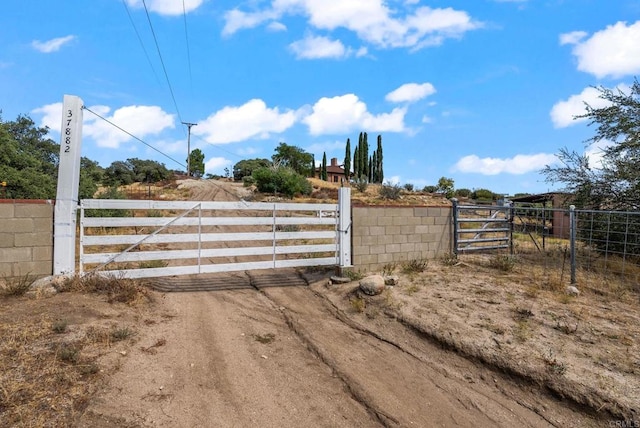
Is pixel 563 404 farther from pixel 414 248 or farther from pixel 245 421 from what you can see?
pixel 414 248

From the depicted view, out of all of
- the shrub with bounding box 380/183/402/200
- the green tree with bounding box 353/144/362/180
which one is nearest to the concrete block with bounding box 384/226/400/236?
the shrub with bounding box 380/183/402/200

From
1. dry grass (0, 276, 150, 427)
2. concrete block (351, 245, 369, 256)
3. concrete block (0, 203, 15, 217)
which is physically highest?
concrete block (0, 203, 15, 217)

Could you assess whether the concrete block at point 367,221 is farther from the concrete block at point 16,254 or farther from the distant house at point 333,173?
the distant house at point 333,173

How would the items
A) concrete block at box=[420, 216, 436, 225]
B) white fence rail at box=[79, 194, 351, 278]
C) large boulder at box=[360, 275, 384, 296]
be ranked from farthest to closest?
concrete block at box=[420, 216, 436, 225], large boulder at box=[360, 275, 384, 296], white fence rail at box=[79, 194, 351, 278]

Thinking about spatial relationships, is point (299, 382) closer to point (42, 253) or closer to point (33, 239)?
point (42, 253)

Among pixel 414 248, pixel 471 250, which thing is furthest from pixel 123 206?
pixel 471 250

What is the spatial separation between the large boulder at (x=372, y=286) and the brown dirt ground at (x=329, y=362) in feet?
0.41

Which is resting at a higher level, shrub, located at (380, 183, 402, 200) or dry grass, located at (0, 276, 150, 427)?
shrub, located at (380, 183, 402, 200)

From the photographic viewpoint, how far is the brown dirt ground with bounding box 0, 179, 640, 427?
3.32m

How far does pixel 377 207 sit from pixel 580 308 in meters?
4.35

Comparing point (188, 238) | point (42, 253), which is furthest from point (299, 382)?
point (42, 253)

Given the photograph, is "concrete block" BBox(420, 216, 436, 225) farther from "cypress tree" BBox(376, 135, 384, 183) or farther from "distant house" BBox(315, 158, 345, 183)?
"distant house" BBox(315, 158, 345, 183)

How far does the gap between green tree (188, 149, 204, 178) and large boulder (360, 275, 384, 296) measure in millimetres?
75649

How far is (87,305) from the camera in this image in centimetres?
531
